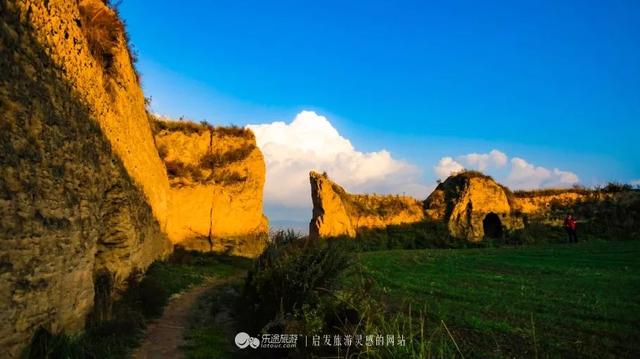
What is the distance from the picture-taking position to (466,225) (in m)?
39.0

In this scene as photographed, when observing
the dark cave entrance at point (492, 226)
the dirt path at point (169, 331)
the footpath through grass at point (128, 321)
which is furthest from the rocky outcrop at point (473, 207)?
the dirt path at point (169, 331)

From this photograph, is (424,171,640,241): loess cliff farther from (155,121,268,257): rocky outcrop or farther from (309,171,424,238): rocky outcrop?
(155,121,268,257): rocky outcrop

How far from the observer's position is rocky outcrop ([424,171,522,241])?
3897 cm

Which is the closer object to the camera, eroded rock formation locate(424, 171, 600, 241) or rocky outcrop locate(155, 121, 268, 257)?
rocky outcrop locate(155, 121, 268, 257)

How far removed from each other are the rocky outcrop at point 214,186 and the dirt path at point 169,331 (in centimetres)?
1189

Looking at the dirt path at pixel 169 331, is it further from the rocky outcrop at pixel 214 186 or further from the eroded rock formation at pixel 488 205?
the eroded rock formation at pixel 488 205

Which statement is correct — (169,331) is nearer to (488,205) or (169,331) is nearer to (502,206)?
(488,205)

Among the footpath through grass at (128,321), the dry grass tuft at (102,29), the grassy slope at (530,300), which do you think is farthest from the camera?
the dry grass tuft at (102,29)

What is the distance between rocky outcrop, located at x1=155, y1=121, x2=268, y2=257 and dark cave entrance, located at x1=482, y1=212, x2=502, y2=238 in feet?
66.0

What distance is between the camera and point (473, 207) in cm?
3922

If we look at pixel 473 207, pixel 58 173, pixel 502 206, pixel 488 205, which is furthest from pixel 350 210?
pixel 58 173

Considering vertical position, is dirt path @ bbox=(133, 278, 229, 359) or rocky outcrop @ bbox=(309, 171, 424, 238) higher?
rocky outcrop @ bbox=(309, 171, 424, 238)

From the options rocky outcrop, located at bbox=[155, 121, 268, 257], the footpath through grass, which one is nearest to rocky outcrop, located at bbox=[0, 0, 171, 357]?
the footpath through grass

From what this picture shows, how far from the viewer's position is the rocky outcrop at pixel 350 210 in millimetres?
35875
